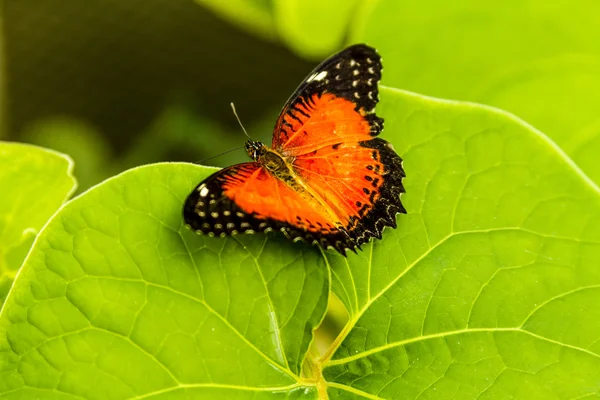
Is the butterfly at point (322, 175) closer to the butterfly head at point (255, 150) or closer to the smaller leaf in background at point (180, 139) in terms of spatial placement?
the butterfly head at point (255, 150)

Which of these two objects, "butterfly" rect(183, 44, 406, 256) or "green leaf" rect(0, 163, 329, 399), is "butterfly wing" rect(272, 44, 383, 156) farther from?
"green leaf" rect(0, 163, 329, 399)

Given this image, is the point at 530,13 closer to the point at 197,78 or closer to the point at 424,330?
the point at 424,330

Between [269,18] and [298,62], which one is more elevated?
[269,18]

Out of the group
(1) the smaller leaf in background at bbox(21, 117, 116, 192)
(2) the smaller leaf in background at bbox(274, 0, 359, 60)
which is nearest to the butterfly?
(2) the smaller leaf in background at bbox(274, 0, 359, 60)

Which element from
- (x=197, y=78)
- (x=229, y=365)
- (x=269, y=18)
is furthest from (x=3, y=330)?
(x=197, y=78)

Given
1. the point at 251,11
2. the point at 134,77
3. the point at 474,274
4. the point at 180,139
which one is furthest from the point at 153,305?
the point at 134,77
